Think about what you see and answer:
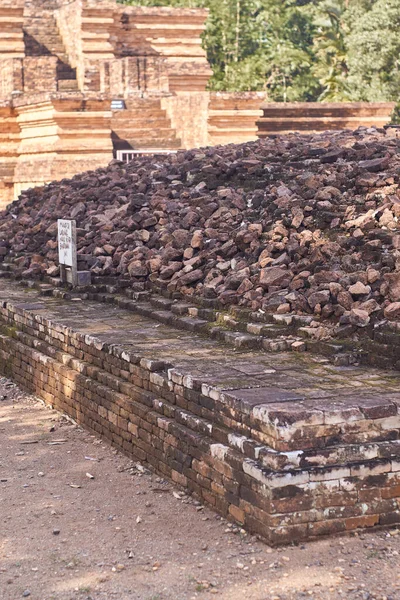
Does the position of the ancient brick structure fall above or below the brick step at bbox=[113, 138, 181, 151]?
above

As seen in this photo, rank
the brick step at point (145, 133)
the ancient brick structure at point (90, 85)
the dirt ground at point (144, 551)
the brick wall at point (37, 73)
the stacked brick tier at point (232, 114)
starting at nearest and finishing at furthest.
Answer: the dirt ground at point (144, 551), the ancient brick structure at point (90, 85), the brick step at point (145, 133), the stacked brick tier at point (232, 114), the brick wall at point (37, 73)

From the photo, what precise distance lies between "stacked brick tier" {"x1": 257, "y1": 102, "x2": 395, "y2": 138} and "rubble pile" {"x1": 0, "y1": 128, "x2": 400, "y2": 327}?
6.52 meters

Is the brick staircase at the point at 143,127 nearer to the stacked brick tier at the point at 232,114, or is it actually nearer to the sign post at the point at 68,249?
the stacked brick tier at the point at 232,114

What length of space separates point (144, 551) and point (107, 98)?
11.2m

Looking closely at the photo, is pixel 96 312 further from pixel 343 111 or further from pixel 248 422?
pixel 343 111

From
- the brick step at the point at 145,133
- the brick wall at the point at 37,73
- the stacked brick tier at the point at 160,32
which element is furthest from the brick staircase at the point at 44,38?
the brick step at the point at 145,133

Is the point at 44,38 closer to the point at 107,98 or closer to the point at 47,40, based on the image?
the point at 47,40

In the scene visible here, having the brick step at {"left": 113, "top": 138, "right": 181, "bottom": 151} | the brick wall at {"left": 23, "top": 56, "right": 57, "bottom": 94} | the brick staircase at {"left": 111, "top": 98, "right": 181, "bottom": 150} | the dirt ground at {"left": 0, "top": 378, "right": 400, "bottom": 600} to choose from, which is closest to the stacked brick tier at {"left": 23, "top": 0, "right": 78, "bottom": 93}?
the brick wall at {"left": 23, "top": 56, "right": 57, "bottom": 94}

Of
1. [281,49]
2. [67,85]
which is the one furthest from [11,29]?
[281,49]

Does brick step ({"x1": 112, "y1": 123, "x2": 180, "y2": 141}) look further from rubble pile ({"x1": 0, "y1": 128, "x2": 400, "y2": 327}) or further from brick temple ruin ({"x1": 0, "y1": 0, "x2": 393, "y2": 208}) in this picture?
rubble pile ({"x1": 0, "y1": 128, "x2": 400, "y2": 327})

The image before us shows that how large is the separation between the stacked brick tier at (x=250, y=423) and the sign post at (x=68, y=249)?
1742 millimetres

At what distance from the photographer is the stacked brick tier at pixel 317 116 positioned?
58.0ft

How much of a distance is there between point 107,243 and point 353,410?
4856mm

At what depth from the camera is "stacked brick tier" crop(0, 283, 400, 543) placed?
179 inches
